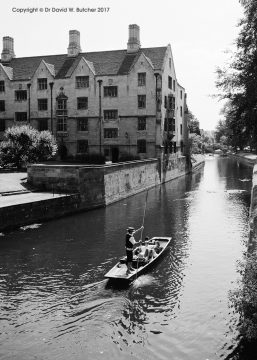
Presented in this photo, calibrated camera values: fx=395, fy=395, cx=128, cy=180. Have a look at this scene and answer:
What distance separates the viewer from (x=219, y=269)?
66.5 ft

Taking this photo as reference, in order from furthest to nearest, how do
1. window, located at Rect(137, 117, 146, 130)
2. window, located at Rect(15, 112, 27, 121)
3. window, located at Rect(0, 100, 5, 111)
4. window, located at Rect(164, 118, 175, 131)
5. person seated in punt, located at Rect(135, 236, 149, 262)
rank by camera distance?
window, located at Rect(0, 100, 5, 111) < window, located at Rect(15, 112, 27, 121) < window, located at Rect(164, 118, 175, 131) < window, located at Rect(137, 117, 146, 130) < person seated in punt, located at Rect(135, 236, 149, 262)

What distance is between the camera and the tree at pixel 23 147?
146ft

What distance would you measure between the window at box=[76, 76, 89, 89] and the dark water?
32834 millimetres

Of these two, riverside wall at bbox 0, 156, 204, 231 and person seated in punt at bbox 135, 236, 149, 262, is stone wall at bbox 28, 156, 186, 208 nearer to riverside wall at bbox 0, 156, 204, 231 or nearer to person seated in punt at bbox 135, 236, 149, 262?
riverside wall at bbox 0, 156, 204, 231

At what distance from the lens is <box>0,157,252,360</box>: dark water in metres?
12.8

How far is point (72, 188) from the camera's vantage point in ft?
117

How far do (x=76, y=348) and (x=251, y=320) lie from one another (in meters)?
5.46

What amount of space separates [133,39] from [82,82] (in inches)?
407

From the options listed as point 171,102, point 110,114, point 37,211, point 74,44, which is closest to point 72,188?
point 37,211

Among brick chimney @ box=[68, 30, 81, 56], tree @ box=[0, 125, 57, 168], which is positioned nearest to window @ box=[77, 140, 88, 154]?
tree @ box=[0, 125, 57, 168]

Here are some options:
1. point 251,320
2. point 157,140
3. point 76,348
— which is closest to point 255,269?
point 251,320

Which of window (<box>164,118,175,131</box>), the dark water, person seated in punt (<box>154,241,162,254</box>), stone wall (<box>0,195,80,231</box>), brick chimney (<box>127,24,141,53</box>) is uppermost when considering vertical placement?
brick chimney (<box>127,24,141,53</box>)

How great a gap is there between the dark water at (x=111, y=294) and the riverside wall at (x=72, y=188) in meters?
1.31

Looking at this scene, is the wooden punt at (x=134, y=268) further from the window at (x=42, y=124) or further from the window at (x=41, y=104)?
the window at (x=41, y=104)
